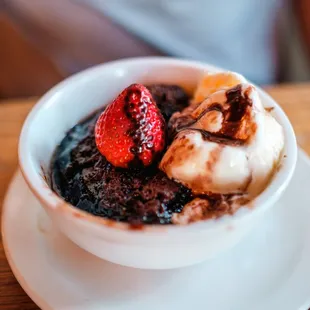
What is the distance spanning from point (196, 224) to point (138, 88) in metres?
0.25

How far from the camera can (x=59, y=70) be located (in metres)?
1.82

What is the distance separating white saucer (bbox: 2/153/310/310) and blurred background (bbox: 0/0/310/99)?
84cm

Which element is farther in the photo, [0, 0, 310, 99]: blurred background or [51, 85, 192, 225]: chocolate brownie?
[0, 0, 310, 99]: blurred background

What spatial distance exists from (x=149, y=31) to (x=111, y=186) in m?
0.90

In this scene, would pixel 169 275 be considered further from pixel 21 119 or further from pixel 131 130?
pixel 21 119

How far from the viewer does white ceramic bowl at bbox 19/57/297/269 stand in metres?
0.71

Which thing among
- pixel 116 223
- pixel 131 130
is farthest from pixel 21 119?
pixel 116 223

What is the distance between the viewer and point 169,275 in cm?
84

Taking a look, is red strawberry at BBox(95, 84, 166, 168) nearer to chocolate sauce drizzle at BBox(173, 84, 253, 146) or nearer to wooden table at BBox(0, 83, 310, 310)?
chocolate sauce drizzle at BBox(173, 84, 253, 146)

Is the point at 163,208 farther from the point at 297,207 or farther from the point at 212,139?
the point at 297,207

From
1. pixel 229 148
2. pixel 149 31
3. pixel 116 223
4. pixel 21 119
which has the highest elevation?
pixel 229 148

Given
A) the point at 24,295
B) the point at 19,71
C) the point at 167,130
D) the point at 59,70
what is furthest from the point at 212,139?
the point at 19,71

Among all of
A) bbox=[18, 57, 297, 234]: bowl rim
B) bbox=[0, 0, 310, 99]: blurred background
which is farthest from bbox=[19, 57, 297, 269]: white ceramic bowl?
bbox=[0, 0, 310, 99]: blurred background

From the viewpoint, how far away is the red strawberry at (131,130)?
0.83 metres
